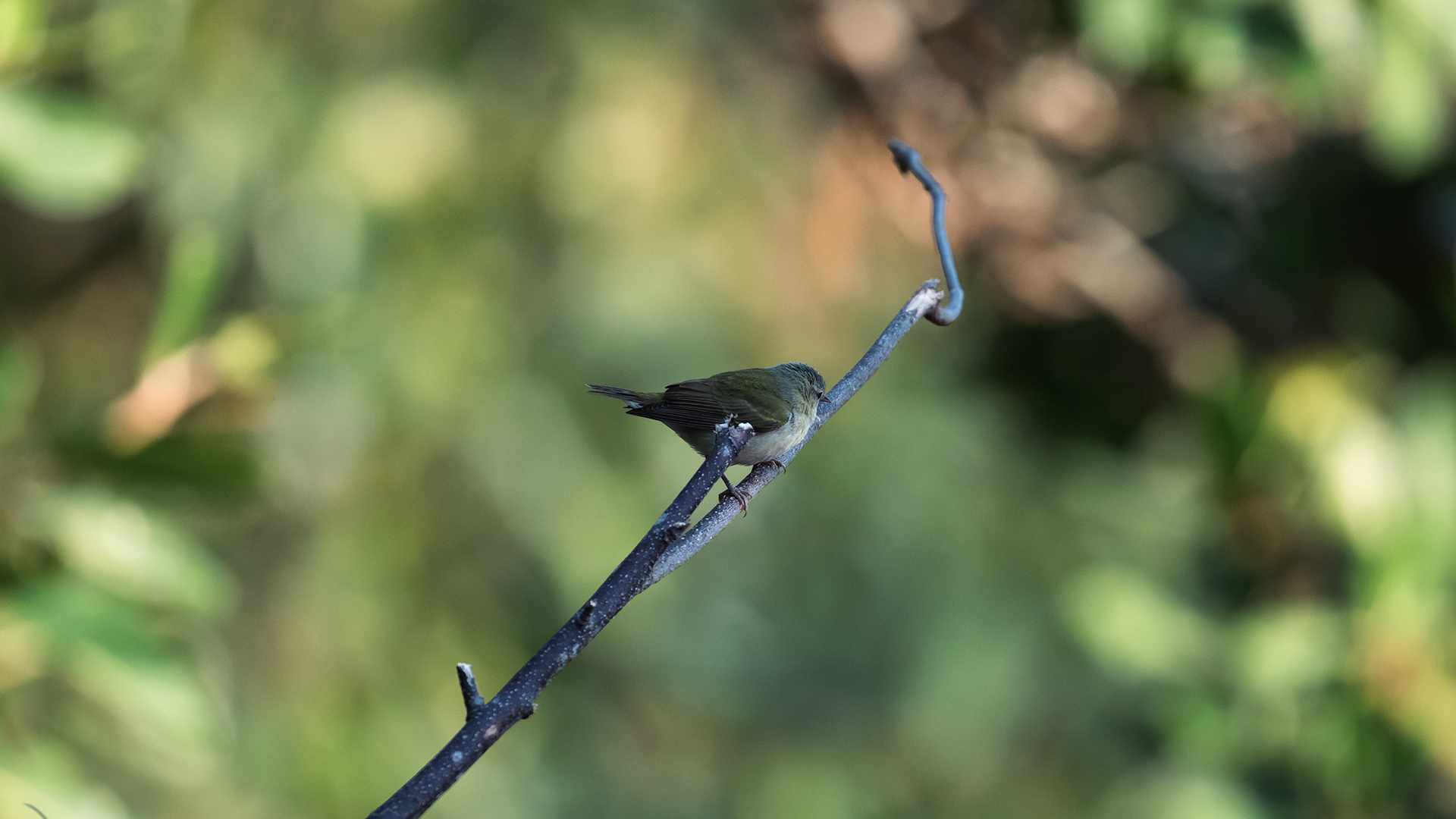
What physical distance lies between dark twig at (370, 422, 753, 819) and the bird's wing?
0.42 m

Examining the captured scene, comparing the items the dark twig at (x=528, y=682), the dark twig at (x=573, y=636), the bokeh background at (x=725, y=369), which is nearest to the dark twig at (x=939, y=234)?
the dark twig at (x=573, y=636)

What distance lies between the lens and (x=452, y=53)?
2.19 meters

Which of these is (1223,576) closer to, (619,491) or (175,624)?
(619,491)

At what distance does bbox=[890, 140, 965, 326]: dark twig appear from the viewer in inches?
35.7

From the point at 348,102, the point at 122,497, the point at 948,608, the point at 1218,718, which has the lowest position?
the point at 122,497

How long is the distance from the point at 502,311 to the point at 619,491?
447mm

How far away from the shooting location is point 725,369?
91.5 inches

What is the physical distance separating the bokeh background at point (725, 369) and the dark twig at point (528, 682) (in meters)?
1.16

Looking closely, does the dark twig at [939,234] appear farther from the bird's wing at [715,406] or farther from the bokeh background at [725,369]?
the bokeh background at [725,369]

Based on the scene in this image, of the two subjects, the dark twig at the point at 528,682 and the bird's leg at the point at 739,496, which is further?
the bird's leg at the point at 739,496

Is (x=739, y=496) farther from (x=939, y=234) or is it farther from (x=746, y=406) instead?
(x=939, y=234)

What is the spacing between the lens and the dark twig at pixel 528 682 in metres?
0.59

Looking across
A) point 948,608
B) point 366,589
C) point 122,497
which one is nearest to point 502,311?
point 366,589

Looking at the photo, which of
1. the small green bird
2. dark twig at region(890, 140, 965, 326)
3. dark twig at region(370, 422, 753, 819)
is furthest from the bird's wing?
dark twig at region(370, 422, 753, 819)
